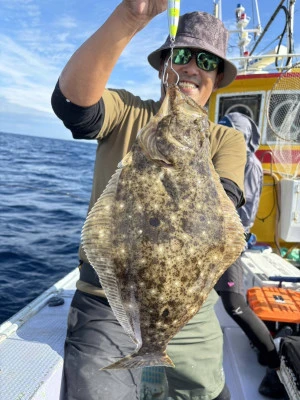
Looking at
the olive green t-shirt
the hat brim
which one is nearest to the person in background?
the olive green t-shirt

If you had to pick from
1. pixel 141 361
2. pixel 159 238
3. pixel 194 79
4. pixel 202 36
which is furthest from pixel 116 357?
pixel 202 36

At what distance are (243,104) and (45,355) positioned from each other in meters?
7.35

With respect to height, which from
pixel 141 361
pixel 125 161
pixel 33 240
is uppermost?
pixel 125 161

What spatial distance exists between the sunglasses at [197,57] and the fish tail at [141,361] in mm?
1950

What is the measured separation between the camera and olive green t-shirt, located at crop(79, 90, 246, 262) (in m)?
2.49

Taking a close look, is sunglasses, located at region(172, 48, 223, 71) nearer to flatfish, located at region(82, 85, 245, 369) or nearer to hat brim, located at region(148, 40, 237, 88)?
hat brim, located at region(148, 40, 237, 88)

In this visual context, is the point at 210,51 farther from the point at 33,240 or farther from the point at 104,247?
→ the point at 33,240

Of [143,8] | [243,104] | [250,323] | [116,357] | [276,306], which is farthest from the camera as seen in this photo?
[243,104]

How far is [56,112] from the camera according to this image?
2100mm

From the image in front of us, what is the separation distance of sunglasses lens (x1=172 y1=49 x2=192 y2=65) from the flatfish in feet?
2.50

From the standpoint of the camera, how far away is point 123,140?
2578mm

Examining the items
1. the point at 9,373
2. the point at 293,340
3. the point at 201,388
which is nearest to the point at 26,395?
the point at 9,373

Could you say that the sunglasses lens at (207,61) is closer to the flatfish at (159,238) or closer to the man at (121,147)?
the man at (121,147)

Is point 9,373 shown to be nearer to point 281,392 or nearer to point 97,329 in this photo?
point 97,329
